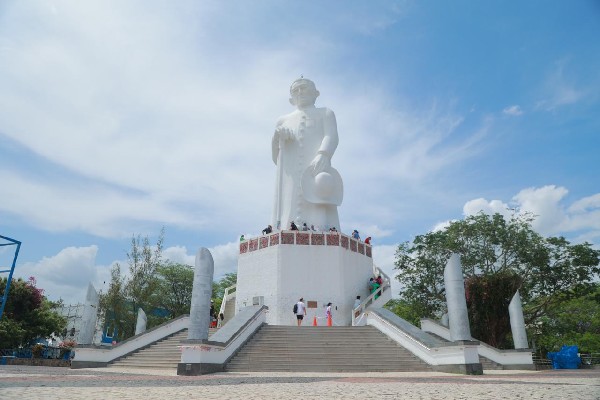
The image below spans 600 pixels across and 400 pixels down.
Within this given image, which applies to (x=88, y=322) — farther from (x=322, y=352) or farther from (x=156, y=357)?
(x=322, y=352)

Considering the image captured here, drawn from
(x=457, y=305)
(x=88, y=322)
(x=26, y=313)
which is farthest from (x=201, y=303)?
(x=26, y=313)

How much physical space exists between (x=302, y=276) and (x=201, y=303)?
397 inches

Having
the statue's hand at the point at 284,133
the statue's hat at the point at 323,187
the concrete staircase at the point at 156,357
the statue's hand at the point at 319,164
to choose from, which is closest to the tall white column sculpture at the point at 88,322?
the concrete staircase at the point at 156,357

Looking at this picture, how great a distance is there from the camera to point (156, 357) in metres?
15.1

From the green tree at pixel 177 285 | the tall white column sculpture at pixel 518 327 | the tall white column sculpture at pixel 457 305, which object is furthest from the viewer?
the green tree at pixel 177 285

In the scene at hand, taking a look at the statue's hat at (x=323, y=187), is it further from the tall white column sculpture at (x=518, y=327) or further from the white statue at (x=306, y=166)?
the tall white column sculpture at (x=518, y=327)

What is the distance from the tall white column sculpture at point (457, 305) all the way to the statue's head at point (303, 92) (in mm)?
16851

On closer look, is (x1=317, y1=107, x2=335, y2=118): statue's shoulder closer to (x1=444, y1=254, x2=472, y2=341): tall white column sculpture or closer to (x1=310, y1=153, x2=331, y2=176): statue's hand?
(x1=310, y1=153, x2=331, y2=176): statue's hand

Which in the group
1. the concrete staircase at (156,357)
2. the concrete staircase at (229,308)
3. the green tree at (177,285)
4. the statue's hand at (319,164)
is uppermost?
the statue's hand at (319,164)

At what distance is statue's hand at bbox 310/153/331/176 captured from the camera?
24266 millimetres

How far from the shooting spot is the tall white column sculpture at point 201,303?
1161 cm

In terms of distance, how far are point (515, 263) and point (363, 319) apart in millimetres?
12696

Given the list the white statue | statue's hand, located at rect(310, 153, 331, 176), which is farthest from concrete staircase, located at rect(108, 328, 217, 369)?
statue's hand, located at rect(310, 153, 331, 176)

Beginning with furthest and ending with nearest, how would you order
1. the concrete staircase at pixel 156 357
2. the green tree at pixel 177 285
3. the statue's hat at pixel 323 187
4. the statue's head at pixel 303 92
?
the green tree at pixel 177 285 → the statue's head at pixel 303 92 → the statue's hat at pixel 323 187 → the concrete staircase at pixel 156 357
